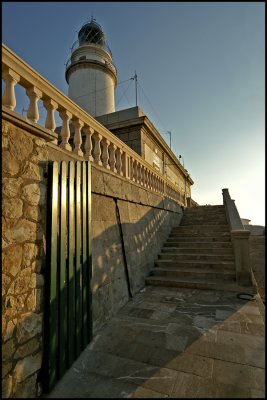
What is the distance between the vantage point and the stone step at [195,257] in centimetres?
664

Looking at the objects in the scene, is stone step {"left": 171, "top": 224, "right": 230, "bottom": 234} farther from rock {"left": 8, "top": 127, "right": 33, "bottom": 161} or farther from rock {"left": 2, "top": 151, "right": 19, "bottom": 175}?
rock {"left": 2, "top": 151, "right": 19, "bottom": 175}

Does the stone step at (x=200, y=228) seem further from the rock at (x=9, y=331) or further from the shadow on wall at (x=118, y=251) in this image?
the rock at (x=9, y=331)

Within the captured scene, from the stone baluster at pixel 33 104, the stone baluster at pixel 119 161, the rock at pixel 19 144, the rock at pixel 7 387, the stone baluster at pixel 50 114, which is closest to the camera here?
the rock at pixel 7 387

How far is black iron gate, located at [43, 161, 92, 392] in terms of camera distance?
2.60 meters

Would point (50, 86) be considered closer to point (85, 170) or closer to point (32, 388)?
point (85, 170)

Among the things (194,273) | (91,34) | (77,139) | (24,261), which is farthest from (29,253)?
(91,34)

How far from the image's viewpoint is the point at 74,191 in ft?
10.6

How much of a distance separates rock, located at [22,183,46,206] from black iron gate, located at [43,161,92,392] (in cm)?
8

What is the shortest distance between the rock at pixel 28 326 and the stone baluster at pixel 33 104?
228 cm

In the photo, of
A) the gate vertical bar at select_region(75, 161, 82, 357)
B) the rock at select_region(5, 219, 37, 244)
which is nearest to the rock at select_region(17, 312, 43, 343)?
the gate vertical bar at select_region(75, 161, 82, 357)

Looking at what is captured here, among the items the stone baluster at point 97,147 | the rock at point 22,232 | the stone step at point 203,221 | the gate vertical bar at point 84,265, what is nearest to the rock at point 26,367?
the gate vertical bar at point 84,265

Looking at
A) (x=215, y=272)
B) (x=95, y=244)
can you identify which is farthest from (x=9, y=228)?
(x=215, y=272)

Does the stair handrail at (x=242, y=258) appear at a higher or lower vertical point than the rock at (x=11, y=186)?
lower

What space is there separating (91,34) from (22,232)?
2006 centimetres
